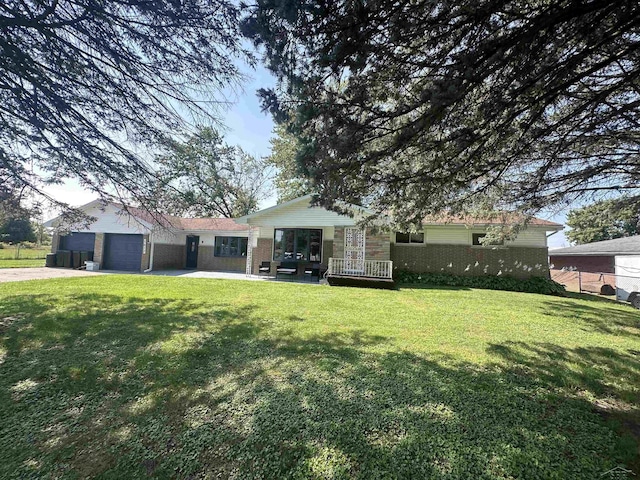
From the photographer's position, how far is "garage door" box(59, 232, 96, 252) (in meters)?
17.2

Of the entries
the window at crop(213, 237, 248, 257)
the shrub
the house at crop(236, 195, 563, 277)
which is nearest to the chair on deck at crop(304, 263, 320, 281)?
the house at crop(236, 195, 563, 277)

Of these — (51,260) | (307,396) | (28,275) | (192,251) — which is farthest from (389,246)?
(51,260)

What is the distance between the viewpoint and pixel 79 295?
798 cm

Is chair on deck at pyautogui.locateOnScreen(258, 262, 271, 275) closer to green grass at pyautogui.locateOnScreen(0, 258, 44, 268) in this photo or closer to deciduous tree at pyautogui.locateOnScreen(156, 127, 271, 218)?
deciduous tree at pyautogui.locateOnScreen(156, 127, 271, 218)

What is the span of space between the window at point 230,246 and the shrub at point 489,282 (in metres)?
10.3

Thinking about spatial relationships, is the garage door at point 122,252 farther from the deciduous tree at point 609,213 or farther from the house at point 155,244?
the deciduous tree at point 609,213

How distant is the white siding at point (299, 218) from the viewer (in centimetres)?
1353

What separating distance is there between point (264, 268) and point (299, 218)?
3437 mm

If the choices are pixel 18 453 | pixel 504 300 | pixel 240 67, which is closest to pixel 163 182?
pixel 240 67

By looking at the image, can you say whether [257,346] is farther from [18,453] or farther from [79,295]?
[79,295]

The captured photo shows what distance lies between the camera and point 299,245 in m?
15.1

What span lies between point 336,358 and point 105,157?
5775 mm

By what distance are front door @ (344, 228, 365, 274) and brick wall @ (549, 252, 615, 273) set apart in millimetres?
17901

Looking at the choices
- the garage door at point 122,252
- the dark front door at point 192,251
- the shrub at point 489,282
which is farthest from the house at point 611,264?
the garage door at point 122,252
